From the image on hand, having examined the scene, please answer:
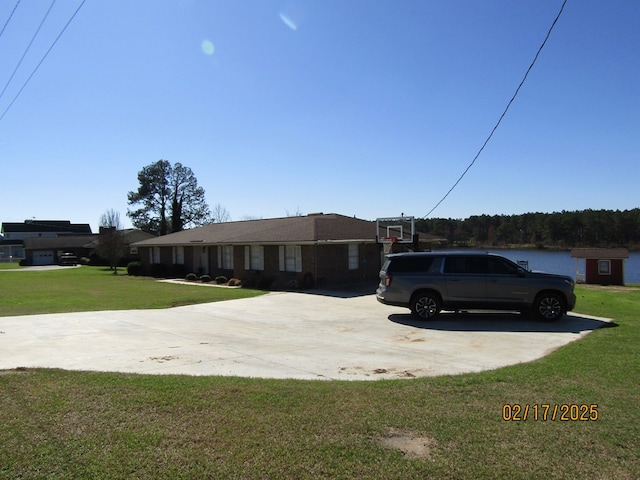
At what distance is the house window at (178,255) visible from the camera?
35781mm

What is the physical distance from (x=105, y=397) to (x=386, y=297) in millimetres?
8867

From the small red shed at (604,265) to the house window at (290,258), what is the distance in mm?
22769

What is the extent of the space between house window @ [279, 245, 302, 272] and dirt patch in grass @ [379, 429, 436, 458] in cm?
2000

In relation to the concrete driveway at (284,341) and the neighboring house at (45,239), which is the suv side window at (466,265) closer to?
the concrete driveway at (284,341)

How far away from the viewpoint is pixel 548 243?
72.0m

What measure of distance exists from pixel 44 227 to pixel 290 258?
90486 mm

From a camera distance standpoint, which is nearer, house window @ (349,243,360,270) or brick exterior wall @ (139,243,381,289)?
brick exterior wall @ (139,243,381,289)

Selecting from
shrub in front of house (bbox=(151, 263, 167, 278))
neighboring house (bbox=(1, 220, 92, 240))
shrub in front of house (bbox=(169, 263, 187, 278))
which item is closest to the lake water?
shrub in front of house (bbox=(169, 263, 187, 278))

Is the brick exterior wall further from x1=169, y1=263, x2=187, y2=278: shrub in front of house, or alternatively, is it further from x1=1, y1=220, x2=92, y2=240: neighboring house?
x1=1, y1=220, x2=92, y2=240: neighboring house

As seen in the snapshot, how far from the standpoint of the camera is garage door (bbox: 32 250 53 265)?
2443 inches

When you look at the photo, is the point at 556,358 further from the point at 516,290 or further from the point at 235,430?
the point at 235,430

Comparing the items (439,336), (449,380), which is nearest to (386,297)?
(439,336)
